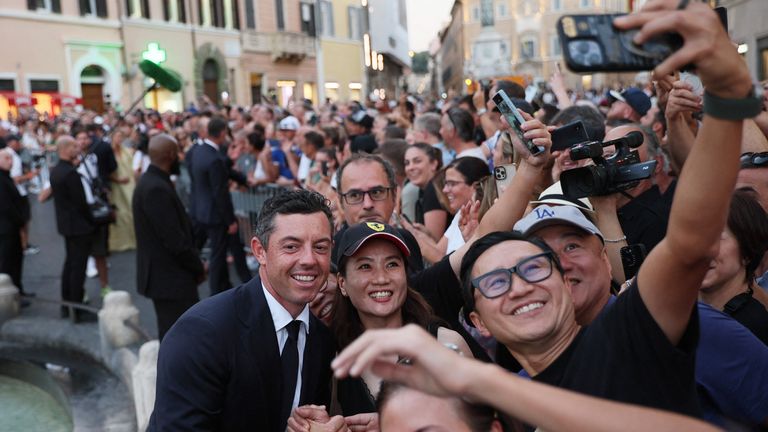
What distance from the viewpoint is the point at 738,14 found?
16.7 meters

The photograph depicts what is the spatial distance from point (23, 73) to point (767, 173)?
1147 inches

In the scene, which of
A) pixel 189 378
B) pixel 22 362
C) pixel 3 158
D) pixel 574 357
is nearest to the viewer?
pixel 574 357

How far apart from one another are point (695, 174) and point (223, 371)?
5.12 ft

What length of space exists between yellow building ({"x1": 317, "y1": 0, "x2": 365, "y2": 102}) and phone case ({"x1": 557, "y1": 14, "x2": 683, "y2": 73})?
40844 millimetres

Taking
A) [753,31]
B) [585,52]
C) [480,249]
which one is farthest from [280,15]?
[585,52]

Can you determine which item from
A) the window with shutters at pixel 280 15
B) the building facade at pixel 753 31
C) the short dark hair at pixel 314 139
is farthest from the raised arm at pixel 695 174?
the window with shutters at pixel 280 15

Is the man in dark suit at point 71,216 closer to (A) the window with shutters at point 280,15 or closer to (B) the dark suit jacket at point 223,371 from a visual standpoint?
(B) the dark suit jacket at point 223,371

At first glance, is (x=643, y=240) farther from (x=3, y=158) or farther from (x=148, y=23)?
(x=148, y=23)

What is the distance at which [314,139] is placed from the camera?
8172 mm

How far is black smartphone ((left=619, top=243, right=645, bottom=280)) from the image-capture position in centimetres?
254

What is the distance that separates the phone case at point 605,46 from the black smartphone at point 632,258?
122 cm

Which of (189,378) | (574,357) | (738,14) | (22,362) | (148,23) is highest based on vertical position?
(148,23)

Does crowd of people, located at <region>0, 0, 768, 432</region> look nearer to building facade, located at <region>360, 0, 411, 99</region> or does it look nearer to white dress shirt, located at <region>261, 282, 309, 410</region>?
white dress shirt, located at <region>261, 282, 309, 410</region>

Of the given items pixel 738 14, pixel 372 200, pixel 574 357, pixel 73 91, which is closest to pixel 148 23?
pixel 73 91
